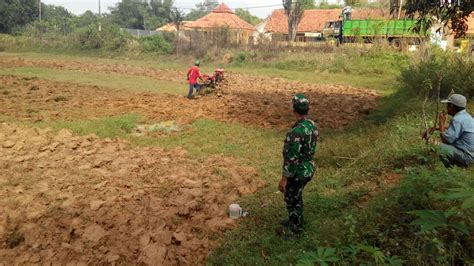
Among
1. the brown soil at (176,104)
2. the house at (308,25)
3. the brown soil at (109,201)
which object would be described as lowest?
the brown soil at (109,201)

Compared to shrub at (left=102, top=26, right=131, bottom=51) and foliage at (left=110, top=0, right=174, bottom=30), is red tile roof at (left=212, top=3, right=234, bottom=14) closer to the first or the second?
shrub at (left=102, top=26, right=131, bottom=51)

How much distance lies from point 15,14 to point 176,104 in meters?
47.2

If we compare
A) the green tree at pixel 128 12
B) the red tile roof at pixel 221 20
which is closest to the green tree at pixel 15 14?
the red tile roof at pixel 221 20

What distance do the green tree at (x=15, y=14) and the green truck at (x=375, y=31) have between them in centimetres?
3961

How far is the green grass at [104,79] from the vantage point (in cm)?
1633

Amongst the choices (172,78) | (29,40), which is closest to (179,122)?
(172,78)

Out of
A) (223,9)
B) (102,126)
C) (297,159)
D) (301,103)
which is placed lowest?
(102,126)

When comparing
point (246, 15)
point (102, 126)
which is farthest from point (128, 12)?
point (102, 126)

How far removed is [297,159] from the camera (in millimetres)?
4316

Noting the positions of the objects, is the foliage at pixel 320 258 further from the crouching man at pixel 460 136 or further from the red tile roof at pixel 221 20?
the red tile roof at pixel 221 20

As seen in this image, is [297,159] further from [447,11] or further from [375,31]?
[375,31]

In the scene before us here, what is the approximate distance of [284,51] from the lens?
29.3m

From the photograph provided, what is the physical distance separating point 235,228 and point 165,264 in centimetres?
102

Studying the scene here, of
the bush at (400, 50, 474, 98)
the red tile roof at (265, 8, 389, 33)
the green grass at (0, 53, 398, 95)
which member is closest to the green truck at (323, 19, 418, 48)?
the green grass at (0, 53, 398, 95)
